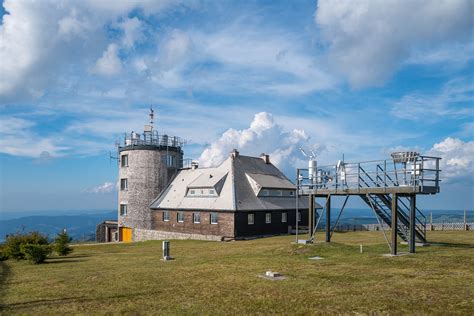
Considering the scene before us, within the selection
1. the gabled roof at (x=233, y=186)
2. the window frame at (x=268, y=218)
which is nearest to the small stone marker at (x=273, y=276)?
the gabled roof at (x=233, y=186)

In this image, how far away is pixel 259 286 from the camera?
14016 millimetres

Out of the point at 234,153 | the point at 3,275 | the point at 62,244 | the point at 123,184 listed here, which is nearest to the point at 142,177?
the point at 123,184

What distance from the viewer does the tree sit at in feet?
90.9

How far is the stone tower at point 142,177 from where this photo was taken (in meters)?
48.5

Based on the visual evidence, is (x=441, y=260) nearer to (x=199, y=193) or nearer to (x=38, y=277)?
(x=38, y=277)

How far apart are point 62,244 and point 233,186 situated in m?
17.4

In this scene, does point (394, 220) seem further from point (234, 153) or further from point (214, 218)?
point (234, 153)

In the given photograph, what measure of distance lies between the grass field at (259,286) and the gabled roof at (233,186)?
18798 millimetres

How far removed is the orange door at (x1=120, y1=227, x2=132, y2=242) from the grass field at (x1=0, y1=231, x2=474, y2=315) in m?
28.6

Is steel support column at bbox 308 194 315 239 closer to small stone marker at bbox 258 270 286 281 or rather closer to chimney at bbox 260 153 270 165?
small stone marker at bbox 258 270 286 281

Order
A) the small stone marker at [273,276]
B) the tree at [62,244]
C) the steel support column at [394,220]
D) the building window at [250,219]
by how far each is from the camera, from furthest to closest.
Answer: the building window at [250,219] → the tree at [62,244] → the steel support column at [394,220] → the small stone marker at [273,276]

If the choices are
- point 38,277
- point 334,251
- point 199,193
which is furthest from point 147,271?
point 199,193

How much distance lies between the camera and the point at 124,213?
4978 cm

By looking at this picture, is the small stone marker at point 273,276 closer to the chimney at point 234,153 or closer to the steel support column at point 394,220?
the steel support column at point 394,220
